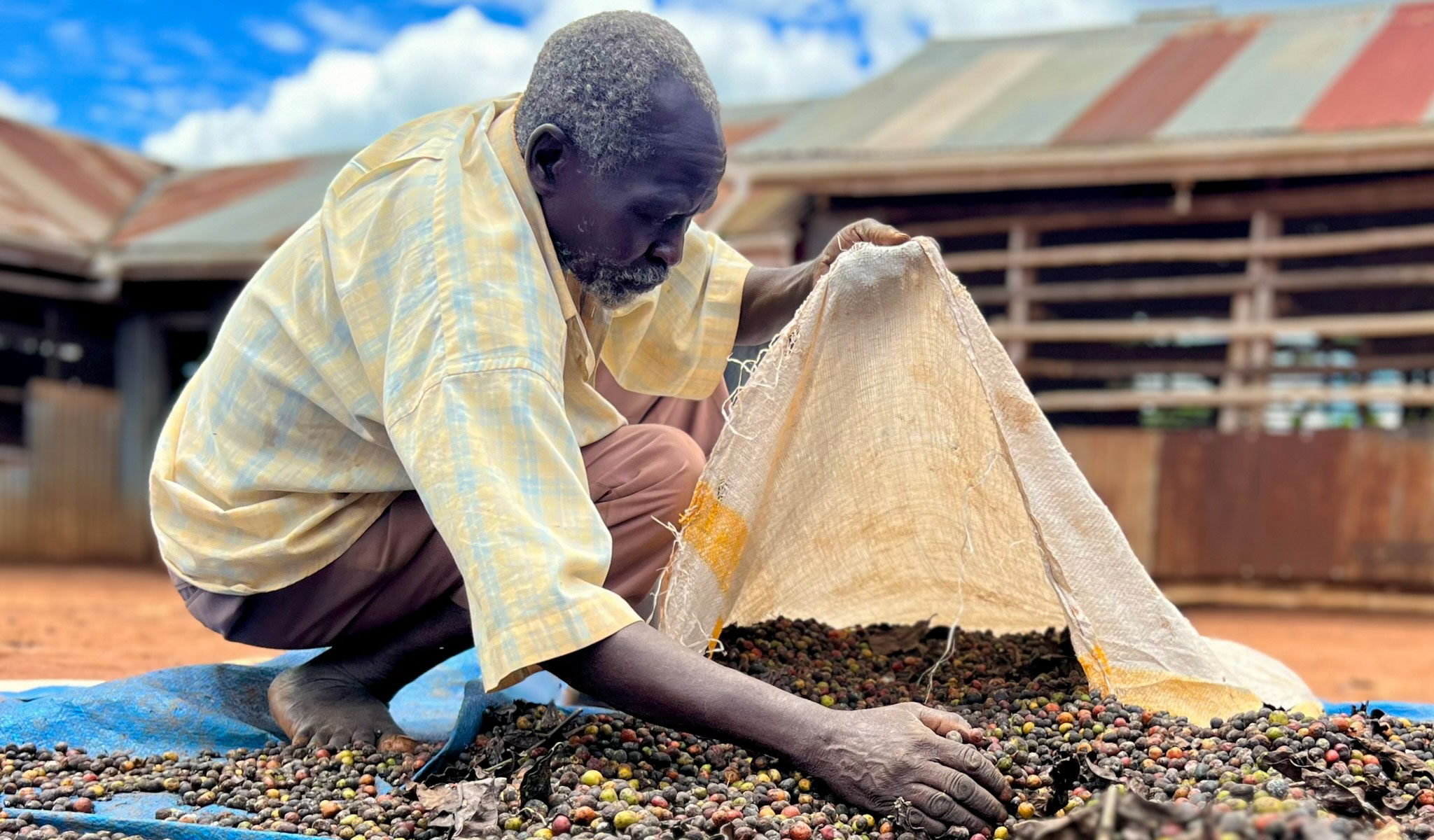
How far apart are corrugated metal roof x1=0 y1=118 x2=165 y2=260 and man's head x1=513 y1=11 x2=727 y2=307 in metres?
9.57

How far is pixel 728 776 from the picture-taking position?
208 centimetres

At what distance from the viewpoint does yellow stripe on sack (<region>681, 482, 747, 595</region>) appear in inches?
100

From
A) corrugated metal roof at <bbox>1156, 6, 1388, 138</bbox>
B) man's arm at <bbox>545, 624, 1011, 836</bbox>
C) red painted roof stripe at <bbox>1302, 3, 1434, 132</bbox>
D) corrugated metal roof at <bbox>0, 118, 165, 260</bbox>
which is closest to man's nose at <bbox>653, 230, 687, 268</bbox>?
man's arm at <bbox>545, 624, 1011, 836</bbox>

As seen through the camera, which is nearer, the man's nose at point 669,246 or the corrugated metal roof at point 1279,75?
the man's nose at point 669,246

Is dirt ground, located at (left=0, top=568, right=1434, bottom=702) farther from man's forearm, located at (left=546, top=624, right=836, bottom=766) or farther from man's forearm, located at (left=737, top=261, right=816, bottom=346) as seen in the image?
man's forearm, located at (left=546, top=624, right=836, bottom=766)

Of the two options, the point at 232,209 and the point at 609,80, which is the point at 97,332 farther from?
the point at 609,80

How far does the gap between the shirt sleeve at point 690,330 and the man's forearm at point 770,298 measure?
3 centimetres

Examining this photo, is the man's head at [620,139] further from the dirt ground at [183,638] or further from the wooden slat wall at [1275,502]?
the wooden slat wall at [1275,502]

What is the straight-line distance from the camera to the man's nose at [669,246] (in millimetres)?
2203

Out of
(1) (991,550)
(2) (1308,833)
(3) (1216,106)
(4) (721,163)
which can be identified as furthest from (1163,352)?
(2) (1308,833)

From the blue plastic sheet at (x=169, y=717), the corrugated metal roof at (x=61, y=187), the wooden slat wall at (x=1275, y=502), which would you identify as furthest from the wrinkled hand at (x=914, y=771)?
the corrugated metal roof at (x=61, y=187)

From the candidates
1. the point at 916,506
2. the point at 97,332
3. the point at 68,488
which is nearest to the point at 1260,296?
the point at 916,506

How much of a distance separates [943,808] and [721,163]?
1.12 m

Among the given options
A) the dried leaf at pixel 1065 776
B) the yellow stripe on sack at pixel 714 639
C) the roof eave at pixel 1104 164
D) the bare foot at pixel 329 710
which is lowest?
the bare foot at pixel 329 710
